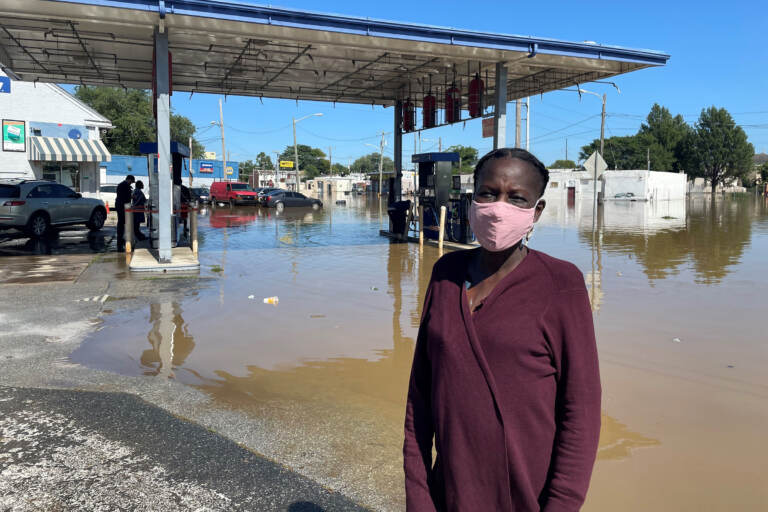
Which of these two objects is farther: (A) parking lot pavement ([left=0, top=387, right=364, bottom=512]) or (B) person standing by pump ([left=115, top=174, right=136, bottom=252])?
(B) person standing by pump ([left=115, top=174, right=136, bottom=252])

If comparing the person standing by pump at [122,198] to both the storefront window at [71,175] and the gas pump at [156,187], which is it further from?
the storefront window at [71,175]

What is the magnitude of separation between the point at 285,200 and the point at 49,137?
1647cm

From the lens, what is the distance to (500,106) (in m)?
15.8

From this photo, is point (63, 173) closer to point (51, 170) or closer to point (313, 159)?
point (51, 170)

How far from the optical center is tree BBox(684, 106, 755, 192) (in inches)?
3533

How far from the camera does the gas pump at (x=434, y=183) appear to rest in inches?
695

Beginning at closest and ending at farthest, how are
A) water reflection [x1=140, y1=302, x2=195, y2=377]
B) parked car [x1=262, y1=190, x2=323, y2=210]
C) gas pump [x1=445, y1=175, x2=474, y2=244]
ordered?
water reflection [x1=140, y1=302, x2=195, y2=377], gas pump [x1=445, y1=175, x2=474, y2=244], parked car [x1=262, y1=190, x2=323, y2=210]

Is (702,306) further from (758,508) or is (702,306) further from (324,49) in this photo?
(324,49)

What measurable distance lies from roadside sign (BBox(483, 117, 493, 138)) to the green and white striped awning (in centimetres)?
2176

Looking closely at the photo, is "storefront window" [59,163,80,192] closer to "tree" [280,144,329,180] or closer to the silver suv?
the silver suv

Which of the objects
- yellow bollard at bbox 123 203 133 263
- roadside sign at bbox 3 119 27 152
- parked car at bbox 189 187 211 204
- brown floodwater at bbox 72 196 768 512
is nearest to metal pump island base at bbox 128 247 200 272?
yellow bollard at bbox 123 203 133 263

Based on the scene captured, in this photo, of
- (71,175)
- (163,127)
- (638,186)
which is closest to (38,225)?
(163,127)

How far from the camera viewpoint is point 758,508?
12.4 ft

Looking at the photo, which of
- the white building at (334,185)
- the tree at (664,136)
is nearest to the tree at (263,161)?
the white building at (334,185)
